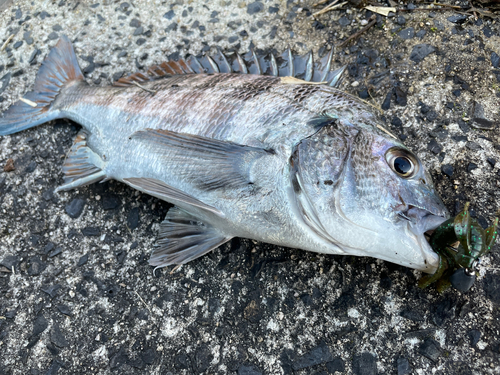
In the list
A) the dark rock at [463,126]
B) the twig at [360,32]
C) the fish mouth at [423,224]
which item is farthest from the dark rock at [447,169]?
the twig at [360,32]

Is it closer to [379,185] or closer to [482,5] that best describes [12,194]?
[379,185]

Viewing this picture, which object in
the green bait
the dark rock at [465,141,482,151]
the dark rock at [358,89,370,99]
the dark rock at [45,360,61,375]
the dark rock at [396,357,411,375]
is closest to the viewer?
the green bait

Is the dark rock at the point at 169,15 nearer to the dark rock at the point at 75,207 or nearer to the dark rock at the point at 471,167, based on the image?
the dark rock at the point at 75,207

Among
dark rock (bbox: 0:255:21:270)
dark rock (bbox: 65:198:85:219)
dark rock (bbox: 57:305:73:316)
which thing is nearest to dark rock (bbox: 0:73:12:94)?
dark rock (bbox: 65:198:85:219)

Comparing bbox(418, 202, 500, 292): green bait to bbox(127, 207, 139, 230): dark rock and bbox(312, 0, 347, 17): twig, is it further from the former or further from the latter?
bbox(312, 0, 347, 17): twig

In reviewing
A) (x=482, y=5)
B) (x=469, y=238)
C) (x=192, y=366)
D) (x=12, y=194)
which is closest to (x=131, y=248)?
(x=192, y=366)

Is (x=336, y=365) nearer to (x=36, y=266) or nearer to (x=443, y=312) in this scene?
(x=443, y=312)
